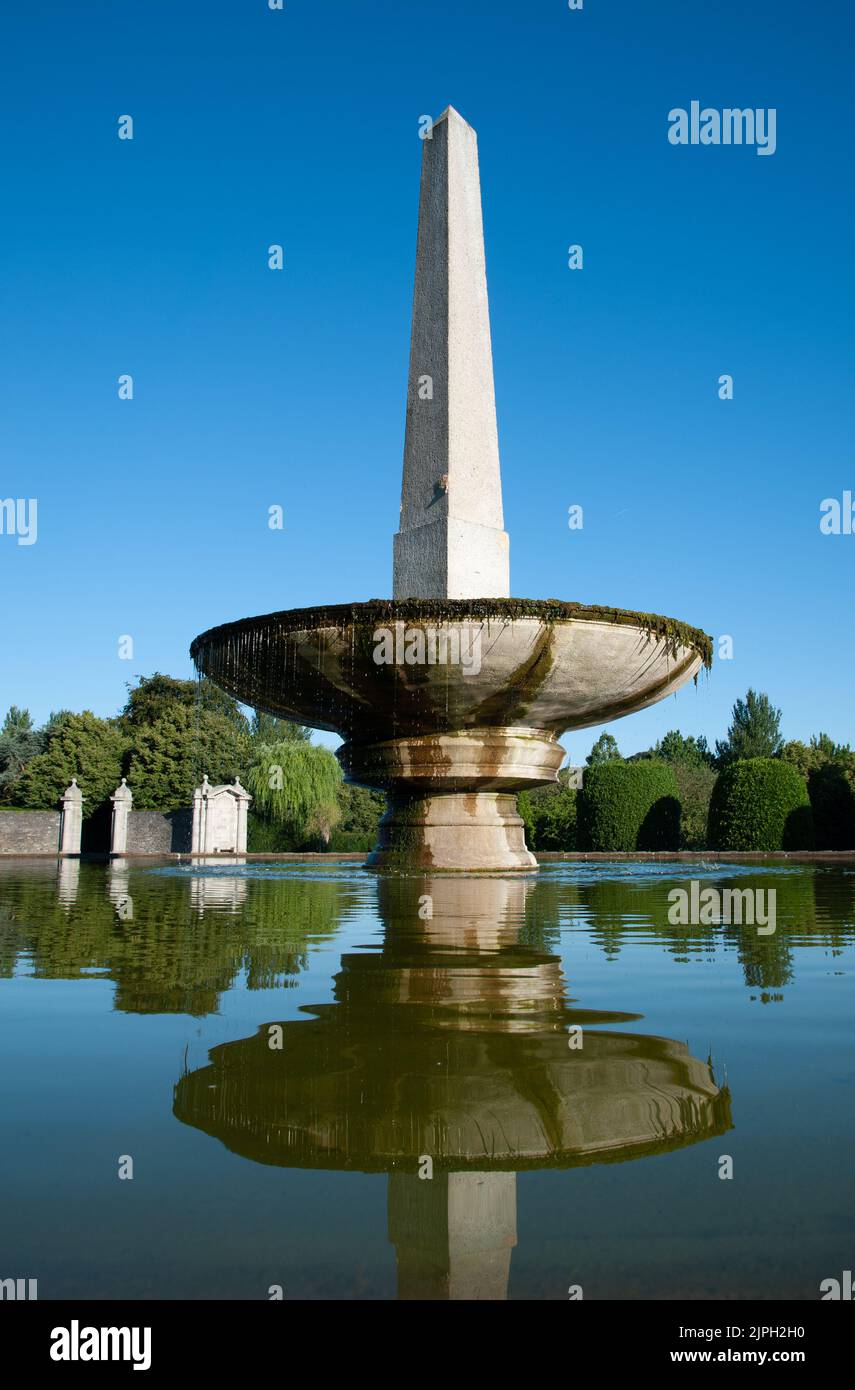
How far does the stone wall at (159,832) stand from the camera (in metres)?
41.8

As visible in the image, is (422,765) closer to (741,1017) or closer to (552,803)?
(741,1017)

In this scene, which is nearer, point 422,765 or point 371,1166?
point 371,1166

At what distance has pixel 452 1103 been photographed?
6.70 ft

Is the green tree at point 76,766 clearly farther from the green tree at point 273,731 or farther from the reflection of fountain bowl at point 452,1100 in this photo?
the reflection of fountain bowl at point 452,1100

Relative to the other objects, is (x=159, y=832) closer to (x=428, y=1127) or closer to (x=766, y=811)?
(x=766, y=811)

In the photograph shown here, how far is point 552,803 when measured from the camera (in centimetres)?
4156

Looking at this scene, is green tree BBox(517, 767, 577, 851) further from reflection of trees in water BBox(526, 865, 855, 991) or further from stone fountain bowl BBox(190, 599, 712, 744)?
reflection of trees in water BBox(526, 865, 855, 991)

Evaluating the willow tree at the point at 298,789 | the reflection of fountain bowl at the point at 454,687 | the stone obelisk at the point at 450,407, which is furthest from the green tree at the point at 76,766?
the reflection of fountain bowl at the point at 454,687

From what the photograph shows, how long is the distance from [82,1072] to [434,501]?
1052cm

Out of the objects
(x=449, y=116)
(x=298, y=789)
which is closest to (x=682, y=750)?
(x=298, y=789)

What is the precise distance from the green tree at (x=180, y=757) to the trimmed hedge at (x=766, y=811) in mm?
29948

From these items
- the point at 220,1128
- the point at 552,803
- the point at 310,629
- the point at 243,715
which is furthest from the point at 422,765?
the point at 243,715

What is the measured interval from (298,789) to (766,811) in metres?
24.0

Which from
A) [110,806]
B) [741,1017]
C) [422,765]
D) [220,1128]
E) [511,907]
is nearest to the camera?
[220,1128]
